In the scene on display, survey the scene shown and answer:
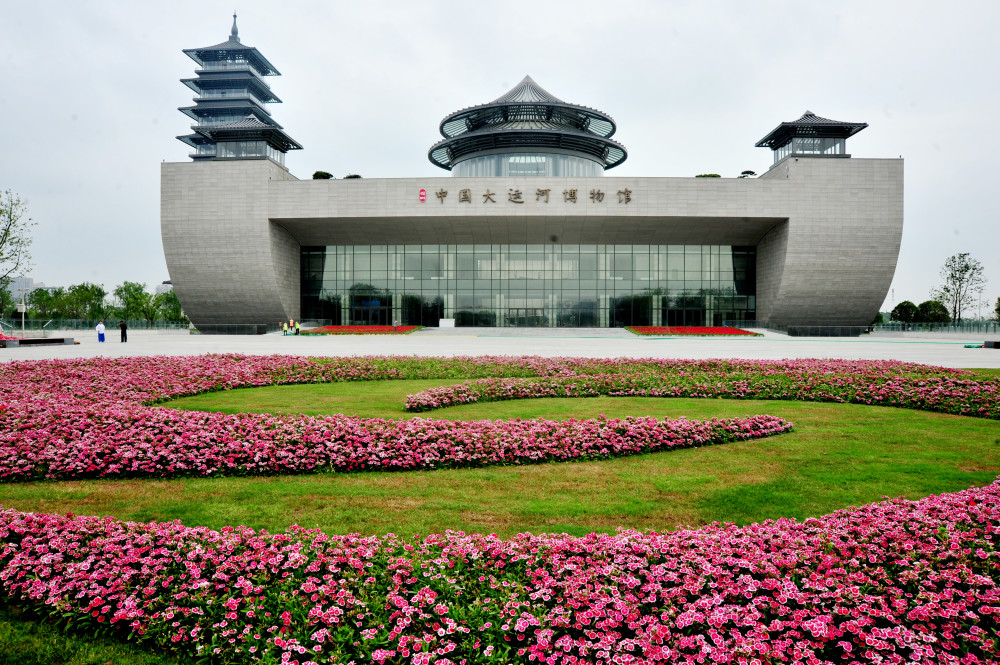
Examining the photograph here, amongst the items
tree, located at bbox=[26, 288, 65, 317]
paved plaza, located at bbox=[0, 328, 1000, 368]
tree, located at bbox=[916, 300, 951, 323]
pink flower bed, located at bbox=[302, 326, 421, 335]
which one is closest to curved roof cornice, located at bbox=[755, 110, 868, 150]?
paved plaza, located at bbox=[0, 328, 1000, 368]

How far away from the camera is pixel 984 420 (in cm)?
844

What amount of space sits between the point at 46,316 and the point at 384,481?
2845 inches

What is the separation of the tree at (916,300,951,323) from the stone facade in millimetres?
9578

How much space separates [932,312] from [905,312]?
2.09 meters

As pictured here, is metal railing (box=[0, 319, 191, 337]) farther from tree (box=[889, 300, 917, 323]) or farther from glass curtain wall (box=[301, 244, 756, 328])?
tree (box=[889, 300, 917, 323])

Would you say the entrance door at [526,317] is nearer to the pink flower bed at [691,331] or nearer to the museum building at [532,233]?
the museum building at [532,233]

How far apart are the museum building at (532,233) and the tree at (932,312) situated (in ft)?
33.1

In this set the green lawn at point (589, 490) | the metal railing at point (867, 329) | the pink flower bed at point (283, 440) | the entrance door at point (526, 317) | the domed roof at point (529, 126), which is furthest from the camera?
the entrance door at point (526, 317)

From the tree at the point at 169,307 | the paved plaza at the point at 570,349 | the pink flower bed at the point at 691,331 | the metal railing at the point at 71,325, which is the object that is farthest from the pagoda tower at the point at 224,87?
the pink flower bed at the point at 691,331

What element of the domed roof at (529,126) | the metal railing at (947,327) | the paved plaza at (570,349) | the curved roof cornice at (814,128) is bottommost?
the paved plaza at (570,349)

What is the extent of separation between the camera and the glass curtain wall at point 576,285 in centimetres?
4603

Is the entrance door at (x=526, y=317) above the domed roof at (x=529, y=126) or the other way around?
the other way around

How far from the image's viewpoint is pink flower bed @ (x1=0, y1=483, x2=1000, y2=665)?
101 inches

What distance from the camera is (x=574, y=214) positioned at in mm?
40344
